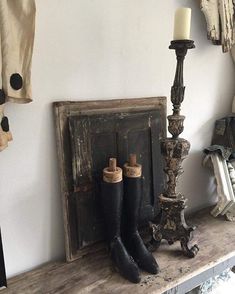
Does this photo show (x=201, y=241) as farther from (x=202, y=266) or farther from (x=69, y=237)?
(x=69, y=237)

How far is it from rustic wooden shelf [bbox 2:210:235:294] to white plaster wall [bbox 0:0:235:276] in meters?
0.07

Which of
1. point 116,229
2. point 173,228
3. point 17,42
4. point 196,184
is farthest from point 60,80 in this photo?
point 196,184

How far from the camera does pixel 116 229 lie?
924mm

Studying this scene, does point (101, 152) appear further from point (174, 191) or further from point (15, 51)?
point (15, 51)

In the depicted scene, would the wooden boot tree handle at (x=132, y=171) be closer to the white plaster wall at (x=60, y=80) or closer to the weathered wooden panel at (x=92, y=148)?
the weathered wooden panel at (x=92, y=148)

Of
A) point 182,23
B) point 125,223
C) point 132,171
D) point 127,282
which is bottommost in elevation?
point 127,282

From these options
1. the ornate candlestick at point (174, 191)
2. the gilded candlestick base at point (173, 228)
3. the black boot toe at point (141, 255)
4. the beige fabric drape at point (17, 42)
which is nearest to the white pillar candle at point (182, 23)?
the ornate candlestick at point (174, 191)

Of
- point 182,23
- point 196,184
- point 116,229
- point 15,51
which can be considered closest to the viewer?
point 15,51

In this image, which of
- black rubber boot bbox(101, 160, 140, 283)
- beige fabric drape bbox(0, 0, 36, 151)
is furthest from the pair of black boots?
beige fabric drape bbox(0, 0, 36, 151)

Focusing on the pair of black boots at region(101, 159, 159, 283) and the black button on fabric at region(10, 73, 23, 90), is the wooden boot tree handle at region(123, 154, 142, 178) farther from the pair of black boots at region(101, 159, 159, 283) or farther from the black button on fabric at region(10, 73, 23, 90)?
the black button on fabric at region(10, 73, 23, 90)

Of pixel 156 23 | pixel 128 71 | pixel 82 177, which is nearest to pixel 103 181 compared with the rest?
pixel 82 177

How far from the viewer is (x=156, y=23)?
1045mm

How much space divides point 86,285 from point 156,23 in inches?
34.4

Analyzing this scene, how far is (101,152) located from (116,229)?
9.6 inches
